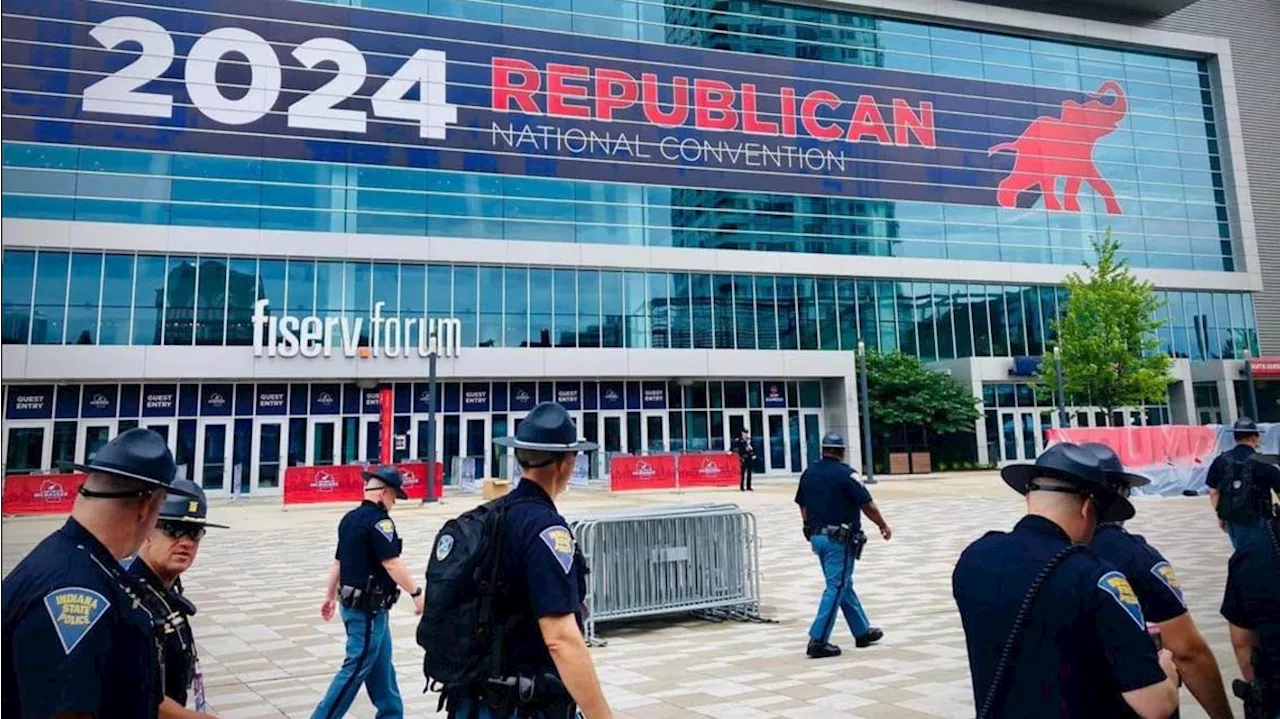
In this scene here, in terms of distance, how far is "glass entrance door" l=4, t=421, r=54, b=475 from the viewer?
27.8m

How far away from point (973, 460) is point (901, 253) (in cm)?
1088

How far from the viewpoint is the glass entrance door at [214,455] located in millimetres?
30062

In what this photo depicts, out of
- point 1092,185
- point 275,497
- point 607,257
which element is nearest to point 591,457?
point 607,257

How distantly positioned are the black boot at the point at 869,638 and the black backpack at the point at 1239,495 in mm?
3251

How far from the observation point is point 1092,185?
45.3 metres

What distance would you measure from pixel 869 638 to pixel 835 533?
1146 millimetres

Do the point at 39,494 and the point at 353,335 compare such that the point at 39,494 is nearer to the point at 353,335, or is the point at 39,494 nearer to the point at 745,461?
the point at 353,335

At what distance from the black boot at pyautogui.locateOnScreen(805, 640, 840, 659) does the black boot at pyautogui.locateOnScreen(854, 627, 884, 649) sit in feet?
1.37

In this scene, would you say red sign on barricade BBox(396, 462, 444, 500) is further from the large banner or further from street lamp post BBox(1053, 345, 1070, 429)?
street lamp post BBox(1053, 345, 1070, 429)

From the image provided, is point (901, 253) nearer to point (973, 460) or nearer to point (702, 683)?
point (973, 460)

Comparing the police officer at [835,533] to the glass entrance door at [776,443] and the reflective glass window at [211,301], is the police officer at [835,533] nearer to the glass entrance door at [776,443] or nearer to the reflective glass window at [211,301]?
the reflective glass window at [211,301]

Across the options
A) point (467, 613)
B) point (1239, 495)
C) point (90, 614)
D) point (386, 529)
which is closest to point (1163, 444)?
point (1239, 495)

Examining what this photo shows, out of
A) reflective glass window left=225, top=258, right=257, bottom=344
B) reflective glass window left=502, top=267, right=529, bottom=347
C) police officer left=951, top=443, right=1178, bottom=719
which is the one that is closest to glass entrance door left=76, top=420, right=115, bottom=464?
reflective glass window left=225, top=258, right=257, bottom=344

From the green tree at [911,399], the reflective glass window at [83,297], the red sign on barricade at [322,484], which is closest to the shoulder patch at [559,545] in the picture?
the red sign on barricade at [322,484]
